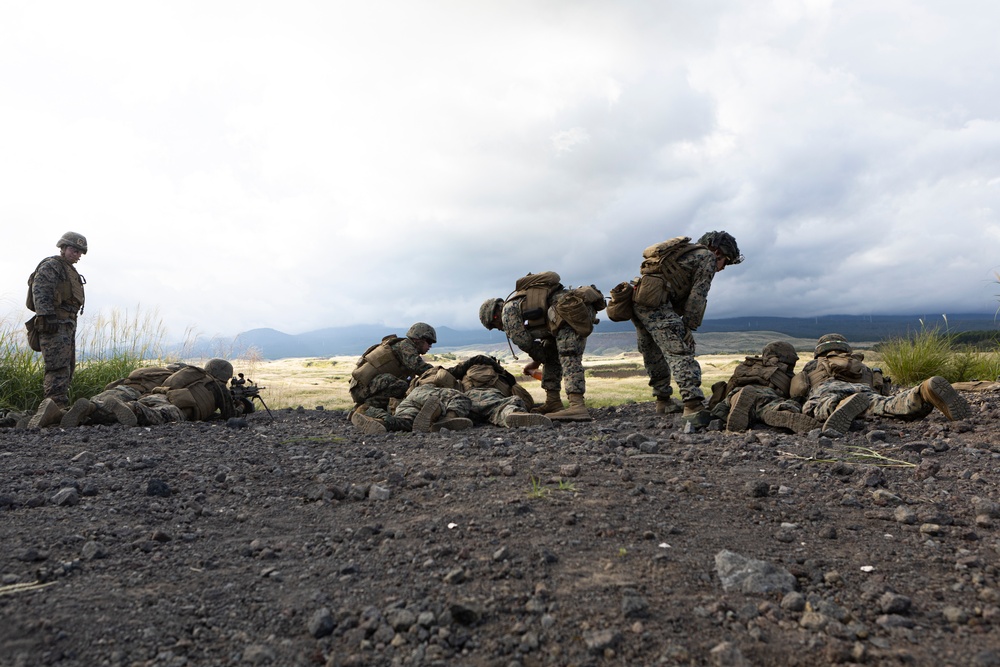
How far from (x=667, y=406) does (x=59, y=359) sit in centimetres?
863

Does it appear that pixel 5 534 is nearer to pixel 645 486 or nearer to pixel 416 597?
pixel 416 597

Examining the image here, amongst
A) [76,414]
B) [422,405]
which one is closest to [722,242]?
[422,405]

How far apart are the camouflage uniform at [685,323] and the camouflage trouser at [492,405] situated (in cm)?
188

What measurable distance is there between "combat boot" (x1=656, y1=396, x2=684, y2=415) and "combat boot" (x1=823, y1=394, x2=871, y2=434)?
2558 millimetres

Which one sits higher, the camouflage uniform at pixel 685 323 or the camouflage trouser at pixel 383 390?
the camouflage uniform at pixel 685 323

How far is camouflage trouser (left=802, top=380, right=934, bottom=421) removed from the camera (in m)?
5.31

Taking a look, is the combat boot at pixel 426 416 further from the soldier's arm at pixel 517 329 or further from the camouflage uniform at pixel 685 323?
the camouflage uniform at pixel 685 323

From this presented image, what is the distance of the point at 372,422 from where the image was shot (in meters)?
7.13

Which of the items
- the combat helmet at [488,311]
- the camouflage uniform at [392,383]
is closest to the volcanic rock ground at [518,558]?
the camouflage uniform at [392,383]

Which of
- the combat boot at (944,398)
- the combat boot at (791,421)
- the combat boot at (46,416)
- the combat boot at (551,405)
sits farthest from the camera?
the combat boot at (551,405)

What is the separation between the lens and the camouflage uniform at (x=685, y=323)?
7.21m

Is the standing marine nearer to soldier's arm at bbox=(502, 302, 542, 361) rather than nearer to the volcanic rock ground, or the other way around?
the volcanic rock ground

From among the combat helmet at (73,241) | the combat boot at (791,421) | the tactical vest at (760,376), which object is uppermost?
the combat helmet at (73,241)

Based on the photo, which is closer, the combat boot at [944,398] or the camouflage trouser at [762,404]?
the combat boot at [944,398]
